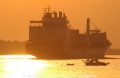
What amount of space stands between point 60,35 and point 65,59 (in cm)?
671

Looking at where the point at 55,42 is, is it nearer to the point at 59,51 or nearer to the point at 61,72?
the point at 59,51

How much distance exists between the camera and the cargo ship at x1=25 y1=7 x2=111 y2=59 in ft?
506

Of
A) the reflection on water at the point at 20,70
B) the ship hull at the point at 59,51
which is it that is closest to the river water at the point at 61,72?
the reflection on water at the point at 20,70

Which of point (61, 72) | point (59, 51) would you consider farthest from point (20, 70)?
point (59, 51)

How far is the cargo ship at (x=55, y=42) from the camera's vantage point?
15412 centimetres

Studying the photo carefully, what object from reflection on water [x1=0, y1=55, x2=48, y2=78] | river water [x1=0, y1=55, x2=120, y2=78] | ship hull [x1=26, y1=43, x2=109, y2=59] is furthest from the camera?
ship hull [x1=26, y1=43, x2=109, y2=59]

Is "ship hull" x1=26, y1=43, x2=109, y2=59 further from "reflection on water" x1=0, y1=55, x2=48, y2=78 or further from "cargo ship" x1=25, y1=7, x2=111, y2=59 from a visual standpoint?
"reflection on water" x1=0, y1=55, x2=48, y2=78

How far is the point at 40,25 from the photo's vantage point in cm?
16012

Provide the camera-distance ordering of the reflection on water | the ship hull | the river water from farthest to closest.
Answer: the ship hull, the reflection on water, the river water

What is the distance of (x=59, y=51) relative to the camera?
506 feet

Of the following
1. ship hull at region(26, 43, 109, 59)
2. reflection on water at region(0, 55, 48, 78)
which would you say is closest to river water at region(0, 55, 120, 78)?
reflection on water at region(0, 55, 48, 78)

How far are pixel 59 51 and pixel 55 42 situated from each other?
4662mm

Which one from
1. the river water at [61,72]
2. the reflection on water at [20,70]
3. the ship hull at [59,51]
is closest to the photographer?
the river water at [61,72]

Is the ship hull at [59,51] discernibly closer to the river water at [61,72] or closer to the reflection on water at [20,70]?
the reflection on water at [20,70]
